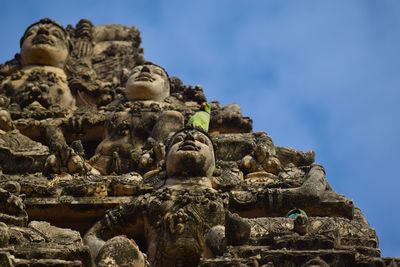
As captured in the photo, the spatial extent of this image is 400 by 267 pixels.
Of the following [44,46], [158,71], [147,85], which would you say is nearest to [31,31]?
[44,46]

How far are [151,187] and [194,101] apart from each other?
8.52 m

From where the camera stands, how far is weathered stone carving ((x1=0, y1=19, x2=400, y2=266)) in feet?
33.5

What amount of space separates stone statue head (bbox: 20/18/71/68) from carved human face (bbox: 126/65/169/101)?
10.8 ft

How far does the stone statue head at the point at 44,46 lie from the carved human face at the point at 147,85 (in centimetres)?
330

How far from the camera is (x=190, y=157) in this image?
1316 cm

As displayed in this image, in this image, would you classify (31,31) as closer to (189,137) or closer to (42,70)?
(42,70)

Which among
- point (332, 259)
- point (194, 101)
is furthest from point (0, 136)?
point (332, 259)

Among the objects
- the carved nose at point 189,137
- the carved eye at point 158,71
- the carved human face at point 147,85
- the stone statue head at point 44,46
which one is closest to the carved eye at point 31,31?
the stone statue head at point 44,46

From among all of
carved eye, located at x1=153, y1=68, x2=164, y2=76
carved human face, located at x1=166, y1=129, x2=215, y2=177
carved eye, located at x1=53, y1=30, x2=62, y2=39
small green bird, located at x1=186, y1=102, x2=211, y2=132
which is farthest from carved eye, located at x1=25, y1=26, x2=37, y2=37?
carved human face, located at x1=166, y1=129, x2=215, y2=177

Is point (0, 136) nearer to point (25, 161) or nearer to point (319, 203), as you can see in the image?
point (25, 161)

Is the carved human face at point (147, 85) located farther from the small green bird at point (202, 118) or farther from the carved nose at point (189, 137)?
the carved nose at point (189, 137)

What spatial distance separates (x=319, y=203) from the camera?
44.3 feet

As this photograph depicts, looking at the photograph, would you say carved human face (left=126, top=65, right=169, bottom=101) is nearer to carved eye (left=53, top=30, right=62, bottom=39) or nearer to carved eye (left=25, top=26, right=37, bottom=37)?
carved eye (left=53, top=30, right=62, bottom=39)

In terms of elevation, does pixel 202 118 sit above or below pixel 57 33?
below
